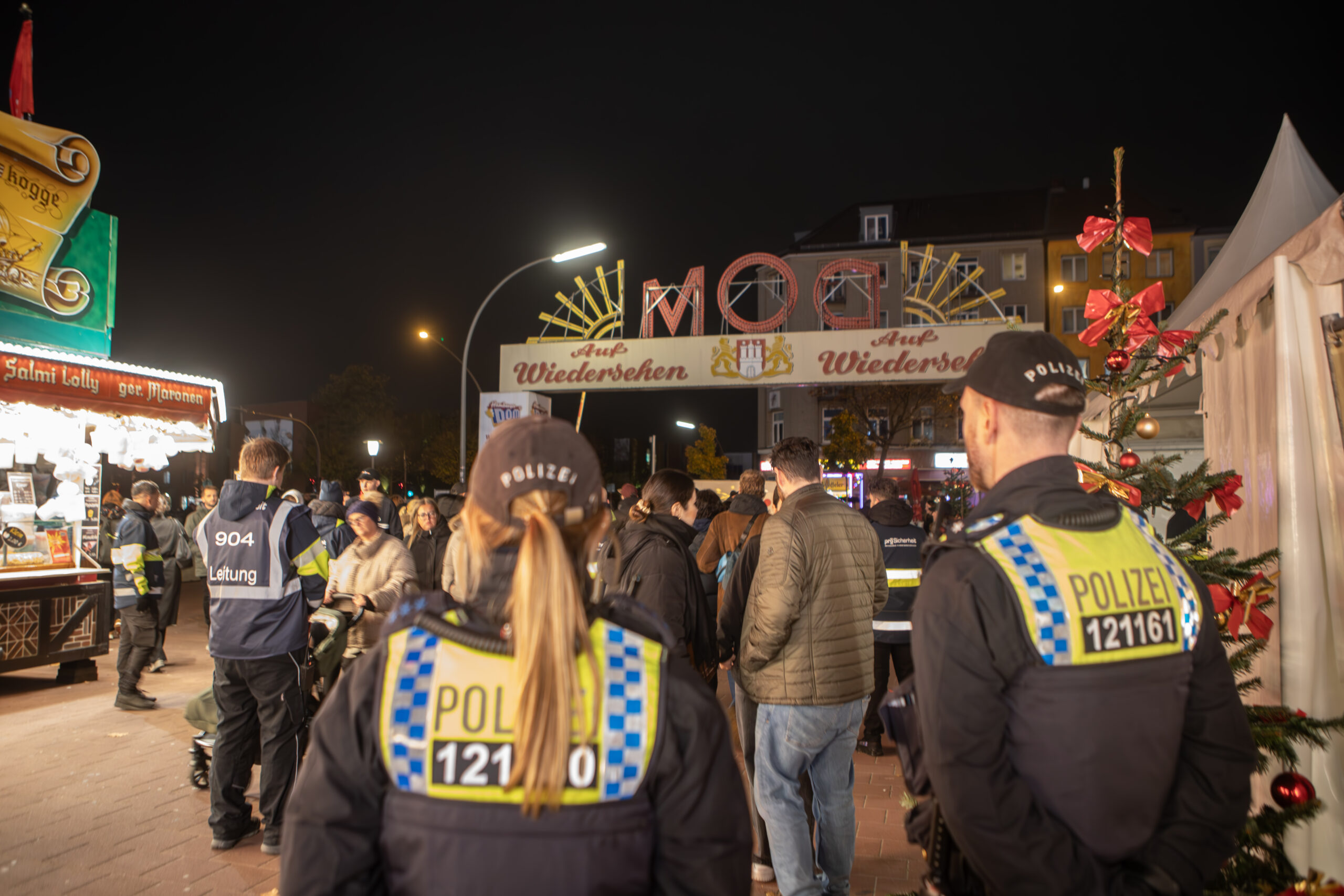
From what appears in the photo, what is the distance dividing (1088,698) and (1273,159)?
4854mm

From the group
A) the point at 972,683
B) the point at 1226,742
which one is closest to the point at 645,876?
the point at 972,683

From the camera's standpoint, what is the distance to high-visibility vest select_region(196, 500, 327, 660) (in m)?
4.32

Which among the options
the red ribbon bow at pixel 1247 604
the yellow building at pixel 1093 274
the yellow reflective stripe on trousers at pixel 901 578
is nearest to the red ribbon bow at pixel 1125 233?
the red ribbon bow at pixel 1247 604

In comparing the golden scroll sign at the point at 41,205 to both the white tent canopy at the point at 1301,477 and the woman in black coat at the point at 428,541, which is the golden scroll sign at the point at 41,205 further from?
the white tent canopy at the point at 1301,477

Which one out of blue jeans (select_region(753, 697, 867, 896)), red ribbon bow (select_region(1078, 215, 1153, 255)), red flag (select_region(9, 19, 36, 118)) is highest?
red flag (select_region(9, 19, 36, 118))

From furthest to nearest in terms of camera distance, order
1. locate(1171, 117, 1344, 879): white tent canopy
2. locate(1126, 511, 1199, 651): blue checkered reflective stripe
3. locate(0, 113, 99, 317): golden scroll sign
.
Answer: locate(0, 113, 99, 317): golden scroll sign
locate(1171, 117, 1344, 879): white tent canopy
locate(1126, 511, 1199, 651): blue checkered reflective stripe

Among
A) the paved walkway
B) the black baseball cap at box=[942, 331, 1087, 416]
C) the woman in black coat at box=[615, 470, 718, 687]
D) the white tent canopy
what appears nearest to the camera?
the black baseball cap at box=[942, 331, 1087, 416]

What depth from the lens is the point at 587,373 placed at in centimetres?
1573

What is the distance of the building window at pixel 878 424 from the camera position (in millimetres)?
38875

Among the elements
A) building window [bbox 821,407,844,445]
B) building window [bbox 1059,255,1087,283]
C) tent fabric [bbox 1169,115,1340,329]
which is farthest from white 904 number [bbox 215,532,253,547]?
building window [bbox 1059,255,1087,283]

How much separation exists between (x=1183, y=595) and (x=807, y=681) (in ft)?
6.35

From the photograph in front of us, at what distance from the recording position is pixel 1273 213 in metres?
4.45

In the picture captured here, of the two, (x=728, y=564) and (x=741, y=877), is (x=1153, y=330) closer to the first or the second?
(x=728, y=564)

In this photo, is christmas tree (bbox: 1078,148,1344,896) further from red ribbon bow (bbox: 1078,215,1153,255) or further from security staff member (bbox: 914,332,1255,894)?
security staff member (bbox: 914,332,1255,894)
